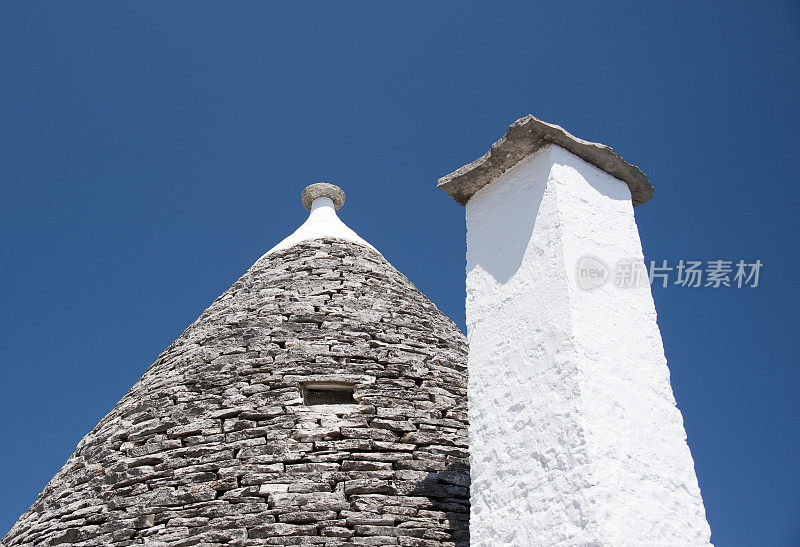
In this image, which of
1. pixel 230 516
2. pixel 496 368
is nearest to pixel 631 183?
pixel 496 368

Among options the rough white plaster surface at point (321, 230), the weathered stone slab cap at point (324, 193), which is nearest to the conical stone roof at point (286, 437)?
the rough white plaster surface at point (321, 230)

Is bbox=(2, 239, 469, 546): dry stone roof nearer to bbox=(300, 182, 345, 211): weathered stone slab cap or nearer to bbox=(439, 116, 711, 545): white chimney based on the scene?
bbox=(439, 116, 711, 545): white chimney

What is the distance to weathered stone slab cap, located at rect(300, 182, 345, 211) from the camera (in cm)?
929

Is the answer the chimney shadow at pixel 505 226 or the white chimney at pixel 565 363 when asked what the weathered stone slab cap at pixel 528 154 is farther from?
the chimney shadow at pixel 505 226

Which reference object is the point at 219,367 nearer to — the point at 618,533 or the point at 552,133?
the point at 552,133

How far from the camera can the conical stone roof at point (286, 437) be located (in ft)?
16.3

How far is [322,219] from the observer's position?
8719 mm

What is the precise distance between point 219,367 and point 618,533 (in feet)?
13.1

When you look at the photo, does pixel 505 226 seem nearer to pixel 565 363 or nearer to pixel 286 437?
pixel 565 363

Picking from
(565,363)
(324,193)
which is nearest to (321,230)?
(324,193)

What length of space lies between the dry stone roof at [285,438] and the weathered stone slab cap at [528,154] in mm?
1951

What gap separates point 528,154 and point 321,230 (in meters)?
4.10

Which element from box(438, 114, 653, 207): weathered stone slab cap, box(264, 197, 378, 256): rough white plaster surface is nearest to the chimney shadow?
box(438, 114, 653, 207): weathered stone slab cap

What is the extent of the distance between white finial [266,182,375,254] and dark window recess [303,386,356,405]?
100 inches
